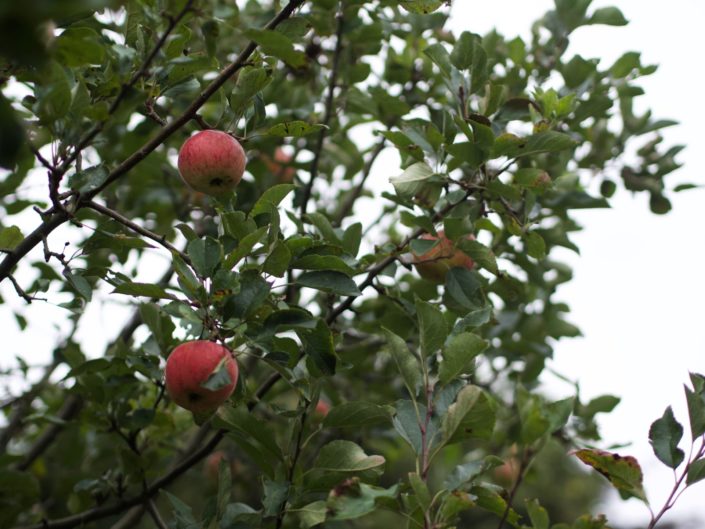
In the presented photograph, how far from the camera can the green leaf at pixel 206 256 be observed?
1593mm

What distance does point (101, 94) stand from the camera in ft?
5.22

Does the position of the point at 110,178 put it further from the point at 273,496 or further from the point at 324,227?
the point at 273,496

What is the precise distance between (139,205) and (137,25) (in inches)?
60.7

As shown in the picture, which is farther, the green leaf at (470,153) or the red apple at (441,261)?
the red apple at (441,261)

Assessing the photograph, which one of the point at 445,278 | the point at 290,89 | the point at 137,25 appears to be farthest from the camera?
the point at 290,89

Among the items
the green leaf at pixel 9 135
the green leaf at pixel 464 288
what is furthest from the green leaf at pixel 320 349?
the green leaf at pixel 9 135

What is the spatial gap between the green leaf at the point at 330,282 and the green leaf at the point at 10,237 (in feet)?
2.24

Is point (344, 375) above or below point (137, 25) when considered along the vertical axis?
below

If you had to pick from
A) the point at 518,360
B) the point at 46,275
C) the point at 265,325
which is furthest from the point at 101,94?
the point at 518,360

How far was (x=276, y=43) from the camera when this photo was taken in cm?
139

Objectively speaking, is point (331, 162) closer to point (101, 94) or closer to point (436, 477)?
point (101, 94)

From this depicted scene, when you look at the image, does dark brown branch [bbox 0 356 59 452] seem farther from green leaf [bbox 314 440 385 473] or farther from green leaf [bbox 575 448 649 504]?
green leaf [bbox 575 448 649 504]

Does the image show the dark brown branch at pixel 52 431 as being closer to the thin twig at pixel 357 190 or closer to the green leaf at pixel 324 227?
the thin twig at pixel 357 190

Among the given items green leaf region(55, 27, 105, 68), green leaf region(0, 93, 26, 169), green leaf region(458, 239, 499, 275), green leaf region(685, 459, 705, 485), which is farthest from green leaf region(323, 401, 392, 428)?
green leaf region(0, 93, 26, 169)
